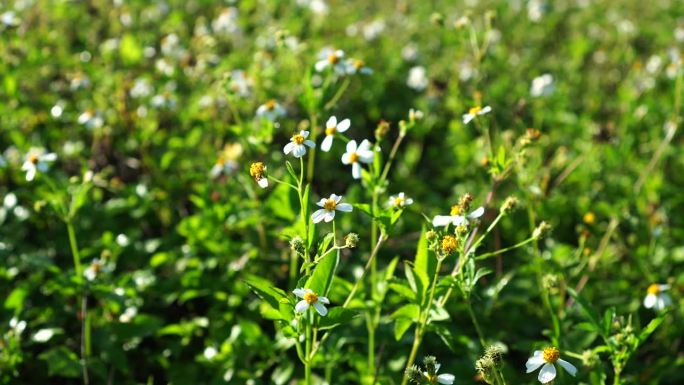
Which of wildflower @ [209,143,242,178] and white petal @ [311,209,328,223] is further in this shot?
wildflower @ [209,143,242,178]

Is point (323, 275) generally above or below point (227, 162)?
above

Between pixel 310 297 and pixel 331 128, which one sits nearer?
pixel 310 297

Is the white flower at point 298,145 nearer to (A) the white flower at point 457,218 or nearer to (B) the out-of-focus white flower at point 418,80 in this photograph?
(A) the white flower at point 457,218

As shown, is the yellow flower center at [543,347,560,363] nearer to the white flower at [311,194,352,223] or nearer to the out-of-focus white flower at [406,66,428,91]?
the white flower at [311,194,352,223]

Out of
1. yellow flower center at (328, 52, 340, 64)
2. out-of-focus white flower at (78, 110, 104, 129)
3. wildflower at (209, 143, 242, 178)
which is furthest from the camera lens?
out-of-focus white flower at (78, 110, 104, 129)

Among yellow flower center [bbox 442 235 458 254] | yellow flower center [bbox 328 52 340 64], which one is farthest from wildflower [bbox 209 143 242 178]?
yellow flower center [bbox 442 235 458 254]

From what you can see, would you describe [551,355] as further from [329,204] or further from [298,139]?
[298,139]

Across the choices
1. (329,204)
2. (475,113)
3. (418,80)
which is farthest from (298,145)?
(418,80)
